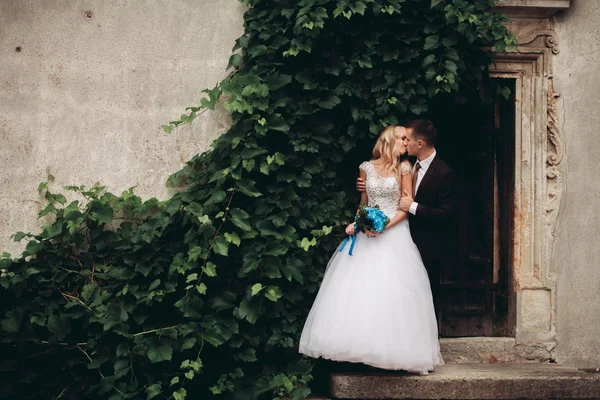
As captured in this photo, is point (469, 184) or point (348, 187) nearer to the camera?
point (348, 187)

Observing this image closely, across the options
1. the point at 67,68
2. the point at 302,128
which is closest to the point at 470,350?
the point at 302,128

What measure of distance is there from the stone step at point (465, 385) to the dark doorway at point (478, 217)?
3.21 ft

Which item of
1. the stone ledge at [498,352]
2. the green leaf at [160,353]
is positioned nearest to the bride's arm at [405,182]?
the stone ledge at [498,352]

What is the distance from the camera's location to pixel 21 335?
5.45 meters

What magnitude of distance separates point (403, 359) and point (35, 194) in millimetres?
3057

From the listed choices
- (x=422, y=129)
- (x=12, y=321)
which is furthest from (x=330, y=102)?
(x=12, y=321)

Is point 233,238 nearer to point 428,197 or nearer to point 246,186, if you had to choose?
point 246,186

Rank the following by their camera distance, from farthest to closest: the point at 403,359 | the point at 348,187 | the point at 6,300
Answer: the point at 348,187 < the point at 6,300 < the point at 403,359

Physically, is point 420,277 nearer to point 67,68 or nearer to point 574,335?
point 574,335

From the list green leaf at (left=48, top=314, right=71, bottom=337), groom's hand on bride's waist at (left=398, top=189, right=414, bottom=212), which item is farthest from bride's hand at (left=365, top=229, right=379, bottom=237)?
green leaf at (left=48, top=314, right=71, bottom=337)

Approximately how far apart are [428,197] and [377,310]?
3.24ft

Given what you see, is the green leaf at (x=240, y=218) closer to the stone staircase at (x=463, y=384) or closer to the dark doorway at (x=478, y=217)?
the stone staircase at (x=463, y=384)

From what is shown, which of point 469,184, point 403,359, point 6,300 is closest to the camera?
point 403,359

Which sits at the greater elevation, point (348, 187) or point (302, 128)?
point (302, 128)
